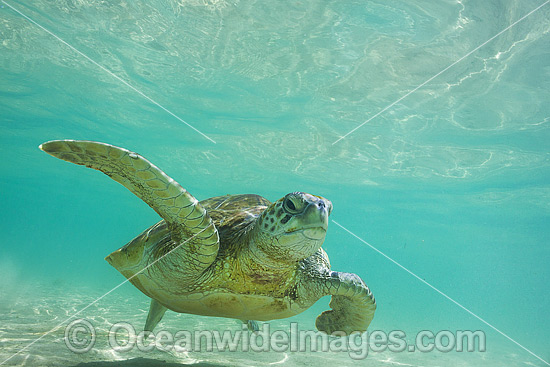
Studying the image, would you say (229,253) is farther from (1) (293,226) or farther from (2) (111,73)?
(2) (111,73)

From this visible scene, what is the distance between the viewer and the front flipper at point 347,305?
351cm

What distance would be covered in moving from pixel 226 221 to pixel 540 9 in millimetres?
9070

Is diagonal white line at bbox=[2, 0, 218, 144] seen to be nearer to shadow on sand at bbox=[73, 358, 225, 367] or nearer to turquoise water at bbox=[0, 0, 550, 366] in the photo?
turquoise water at bbox=[0, 0, 550, 366]

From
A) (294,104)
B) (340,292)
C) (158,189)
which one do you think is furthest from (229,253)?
(294,104)

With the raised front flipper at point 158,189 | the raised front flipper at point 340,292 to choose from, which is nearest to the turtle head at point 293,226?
the raised front flipper at point 158,189

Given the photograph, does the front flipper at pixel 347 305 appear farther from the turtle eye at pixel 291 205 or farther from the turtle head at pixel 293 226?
the turtle eye at pixel 291 205

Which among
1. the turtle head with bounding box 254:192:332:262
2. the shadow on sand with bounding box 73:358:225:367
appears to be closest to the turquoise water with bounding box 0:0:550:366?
the shadow on sand with bounding box 73:358:225:367

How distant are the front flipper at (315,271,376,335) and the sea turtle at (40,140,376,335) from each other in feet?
0.04

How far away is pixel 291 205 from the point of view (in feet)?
8.22

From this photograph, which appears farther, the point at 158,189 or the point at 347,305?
the point at 347,305

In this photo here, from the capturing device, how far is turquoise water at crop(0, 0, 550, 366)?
826cm

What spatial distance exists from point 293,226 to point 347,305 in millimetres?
2081

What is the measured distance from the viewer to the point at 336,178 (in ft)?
71.4

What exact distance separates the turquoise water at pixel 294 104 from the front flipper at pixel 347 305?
0.97 meters
